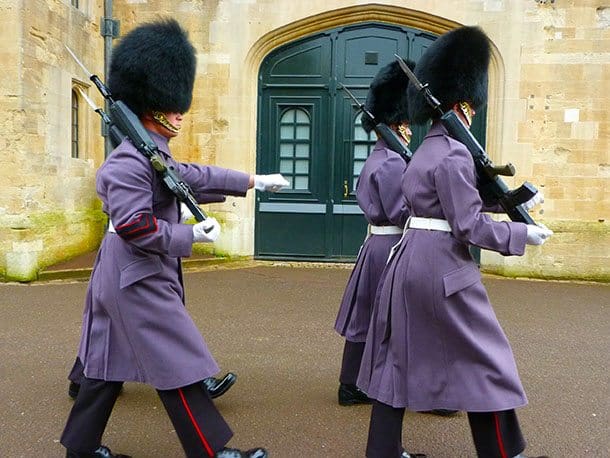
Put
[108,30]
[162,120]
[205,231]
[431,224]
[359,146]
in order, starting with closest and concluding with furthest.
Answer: [205,231], [431,224], [162,120], [108,30], [359,146]

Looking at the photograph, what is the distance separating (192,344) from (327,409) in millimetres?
1259

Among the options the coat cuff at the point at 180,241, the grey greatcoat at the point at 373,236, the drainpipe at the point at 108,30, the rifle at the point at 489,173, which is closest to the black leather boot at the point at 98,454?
the coat cuff at the point at 180,241

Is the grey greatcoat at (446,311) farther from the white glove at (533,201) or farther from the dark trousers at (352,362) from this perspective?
the dark trousers at (352,362)

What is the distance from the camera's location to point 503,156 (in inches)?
312

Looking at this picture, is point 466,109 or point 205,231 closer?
point 205,231

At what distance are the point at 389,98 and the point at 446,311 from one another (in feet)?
5.72

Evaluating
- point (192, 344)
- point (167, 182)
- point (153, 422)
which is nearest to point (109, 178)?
point (167, 182)

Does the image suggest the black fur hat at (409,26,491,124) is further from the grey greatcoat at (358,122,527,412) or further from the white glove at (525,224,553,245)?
the white glove at (525,224,553,245)

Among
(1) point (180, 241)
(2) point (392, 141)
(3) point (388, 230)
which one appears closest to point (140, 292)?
(1) point (180, 241)

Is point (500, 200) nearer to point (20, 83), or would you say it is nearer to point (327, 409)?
point (327, 409)

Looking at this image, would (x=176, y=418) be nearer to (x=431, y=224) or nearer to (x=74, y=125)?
(x=431, y=224)

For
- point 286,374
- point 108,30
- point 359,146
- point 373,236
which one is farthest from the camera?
point 359,146

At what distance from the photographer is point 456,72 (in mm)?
2598

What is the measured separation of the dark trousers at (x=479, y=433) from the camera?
2.34 metres
